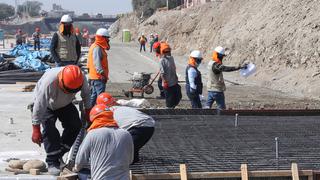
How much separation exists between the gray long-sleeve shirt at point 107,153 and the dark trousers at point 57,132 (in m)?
1.87

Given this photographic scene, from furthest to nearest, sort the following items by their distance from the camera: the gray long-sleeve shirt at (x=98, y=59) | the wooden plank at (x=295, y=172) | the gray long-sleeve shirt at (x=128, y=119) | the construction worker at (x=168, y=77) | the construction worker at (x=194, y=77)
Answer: the construction worker at (x=168, y=77) → the construction worker at (x=194, y=77) → the gray long-sleeve shirt at (x=98, y=59) → the gray long-sleeve shirt at (x=128, y=119) → the wooden plank at (x=295, y=172)

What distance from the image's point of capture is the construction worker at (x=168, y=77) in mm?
13133

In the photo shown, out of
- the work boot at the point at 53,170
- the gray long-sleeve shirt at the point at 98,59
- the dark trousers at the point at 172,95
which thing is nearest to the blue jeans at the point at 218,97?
the dark trousers at the point at 172,95

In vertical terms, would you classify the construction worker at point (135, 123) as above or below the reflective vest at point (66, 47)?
below

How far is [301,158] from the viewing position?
8.64 meters

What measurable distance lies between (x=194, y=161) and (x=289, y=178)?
1.34 meters

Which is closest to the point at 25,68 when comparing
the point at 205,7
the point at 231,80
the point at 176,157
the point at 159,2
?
the point at 231,80

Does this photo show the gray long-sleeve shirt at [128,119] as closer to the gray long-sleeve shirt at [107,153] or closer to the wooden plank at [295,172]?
the gray long-sleeve shirt at [107,153]

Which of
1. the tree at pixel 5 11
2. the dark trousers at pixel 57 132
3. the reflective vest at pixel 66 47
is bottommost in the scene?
the dark trousers at pixel 57 132

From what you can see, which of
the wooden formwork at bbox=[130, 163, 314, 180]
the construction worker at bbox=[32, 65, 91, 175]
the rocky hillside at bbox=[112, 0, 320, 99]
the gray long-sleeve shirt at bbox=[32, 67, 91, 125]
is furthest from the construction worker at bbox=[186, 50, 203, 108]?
the rocky hillside at bbox=[112, 0, 320, 99]

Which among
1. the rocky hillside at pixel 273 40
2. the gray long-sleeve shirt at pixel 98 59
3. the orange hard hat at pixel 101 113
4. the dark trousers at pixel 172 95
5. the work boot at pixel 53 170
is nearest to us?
the orange hard hat at pixel 101 113

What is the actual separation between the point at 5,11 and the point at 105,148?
177839mm

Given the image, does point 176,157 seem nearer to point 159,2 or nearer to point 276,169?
point 276,169

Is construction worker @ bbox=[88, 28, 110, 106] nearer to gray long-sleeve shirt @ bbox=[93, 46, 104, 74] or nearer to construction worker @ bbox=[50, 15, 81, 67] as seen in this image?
gray long-sleeve shirt @ bbox=[93, 46, 104, 74]
